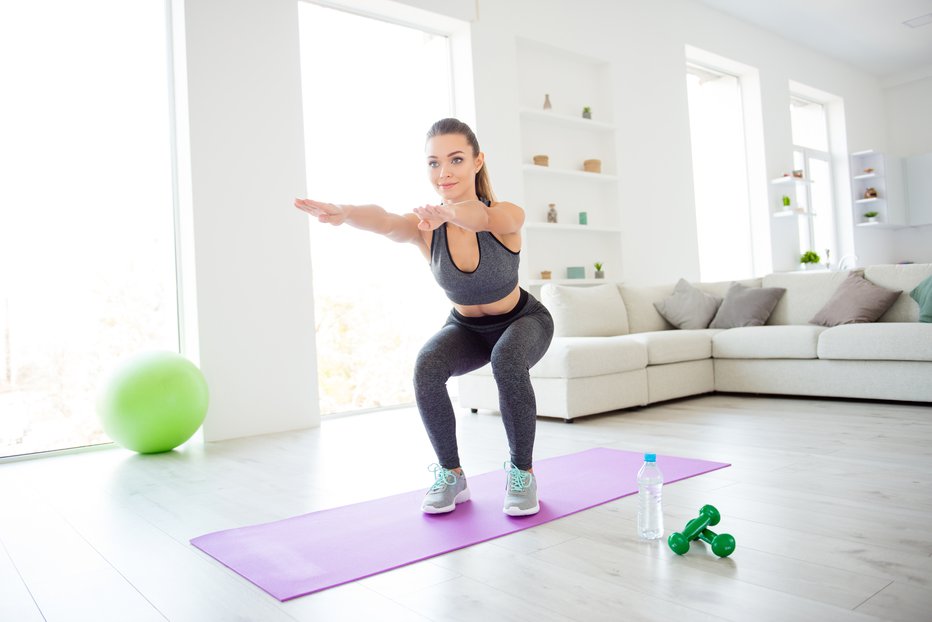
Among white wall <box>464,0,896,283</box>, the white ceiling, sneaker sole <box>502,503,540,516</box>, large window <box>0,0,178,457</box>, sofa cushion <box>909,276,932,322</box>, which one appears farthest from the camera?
the white ceiling

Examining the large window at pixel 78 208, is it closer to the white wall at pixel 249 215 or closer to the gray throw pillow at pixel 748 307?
the white wall at pixel 249 215

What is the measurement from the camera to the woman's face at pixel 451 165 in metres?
2.05

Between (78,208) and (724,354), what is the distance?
382 centimetres

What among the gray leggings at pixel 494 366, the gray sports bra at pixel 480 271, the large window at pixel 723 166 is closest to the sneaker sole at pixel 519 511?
the gray leggings at pixel 494 366

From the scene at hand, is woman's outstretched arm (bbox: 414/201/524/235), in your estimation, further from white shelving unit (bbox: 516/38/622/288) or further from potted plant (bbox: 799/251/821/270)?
potted plant (bbox: 799/251/821/270)

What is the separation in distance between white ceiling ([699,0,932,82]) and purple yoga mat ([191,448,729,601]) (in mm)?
5803

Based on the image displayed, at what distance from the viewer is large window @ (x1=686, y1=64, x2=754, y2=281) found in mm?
7047

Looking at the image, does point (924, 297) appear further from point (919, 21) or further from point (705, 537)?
point (919, 21)

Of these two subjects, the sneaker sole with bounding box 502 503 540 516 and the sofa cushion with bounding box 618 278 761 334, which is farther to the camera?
the sofa cushion with bounding box 618 278 761 334

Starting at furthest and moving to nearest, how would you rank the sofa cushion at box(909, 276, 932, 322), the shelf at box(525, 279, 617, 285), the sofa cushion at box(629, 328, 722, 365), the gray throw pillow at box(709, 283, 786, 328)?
A: the shelf at box(525, 279, 617, 285), the gray throw pillow at box(709, 283, 786, 328), the sofa cushion at box(629, 328, 722, 365), the sofa cushion at box(909, 276, 932, 322)

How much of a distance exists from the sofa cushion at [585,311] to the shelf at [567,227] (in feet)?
2.19

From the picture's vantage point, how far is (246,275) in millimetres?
3881

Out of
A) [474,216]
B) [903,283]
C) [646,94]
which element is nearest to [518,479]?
[474,216]

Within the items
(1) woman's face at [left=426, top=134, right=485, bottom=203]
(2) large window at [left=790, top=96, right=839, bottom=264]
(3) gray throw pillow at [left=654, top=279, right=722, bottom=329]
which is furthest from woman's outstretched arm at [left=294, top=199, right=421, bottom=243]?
(2) large window at [left=790, top=96, right=839, bottom=264]
